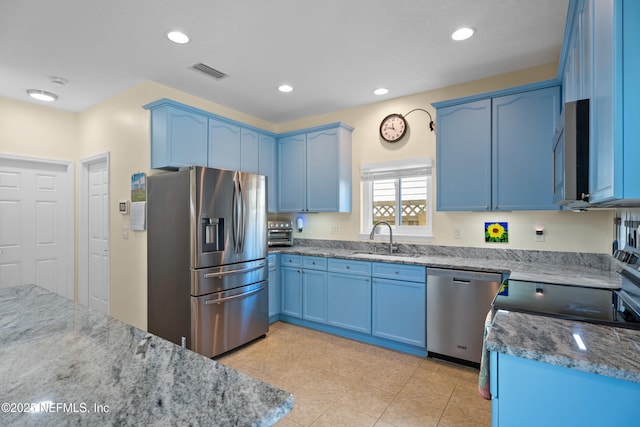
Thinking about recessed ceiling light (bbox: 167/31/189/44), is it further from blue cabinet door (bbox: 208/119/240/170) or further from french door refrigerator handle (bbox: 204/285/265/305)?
french door refrigerator handle (bbox: 204/285/265/305)

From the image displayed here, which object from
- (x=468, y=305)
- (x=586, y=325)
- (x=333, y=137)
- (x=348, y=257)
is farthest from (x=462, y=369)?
(x=333, y=137)

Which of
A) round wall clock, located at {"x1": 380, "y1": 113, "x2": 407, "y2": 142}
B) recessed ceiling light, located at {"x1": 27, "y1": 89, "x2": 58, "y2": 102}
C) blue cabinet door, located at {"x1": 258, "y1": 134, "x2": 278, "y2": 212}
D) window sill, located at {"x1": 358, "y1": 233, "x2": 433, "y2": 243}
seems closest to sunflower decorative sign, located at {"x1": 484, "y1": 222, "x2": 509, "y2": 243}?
window sill, located at {"x1": 358, "y1": 233, "x2": 433, "y2": 243}

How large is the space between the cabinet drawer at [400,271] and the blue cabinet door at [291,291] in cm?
99

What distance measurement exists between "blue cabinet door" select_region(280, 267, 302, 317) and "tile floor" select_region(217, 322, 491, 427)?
16.7 inches

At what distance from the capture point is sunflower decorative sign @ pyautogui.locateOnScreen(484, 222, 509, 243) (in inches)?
120

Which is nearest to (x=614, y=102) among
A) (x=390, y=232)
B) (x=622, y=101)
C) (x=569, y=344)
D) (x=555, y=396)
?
(x=622, y=101)

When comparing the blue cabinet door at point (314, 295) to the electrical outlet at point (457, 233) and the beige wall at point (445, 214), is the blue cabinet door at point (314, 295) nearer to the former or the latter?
the beige wall at point (445, 214)

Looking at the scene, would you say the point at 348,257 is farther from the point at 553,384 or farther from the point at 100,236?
the point at 100,236

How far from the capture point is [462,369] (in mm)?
2734

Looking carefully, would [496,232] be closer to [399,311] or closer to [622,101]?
[399,311]

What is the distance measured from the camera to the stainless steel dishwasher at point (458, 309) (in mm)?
2646

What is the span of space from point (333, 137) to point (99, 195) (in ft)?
9.98

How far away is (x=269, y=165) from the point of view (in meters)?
4.29

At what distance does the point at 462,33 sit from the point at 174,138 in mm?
2684
